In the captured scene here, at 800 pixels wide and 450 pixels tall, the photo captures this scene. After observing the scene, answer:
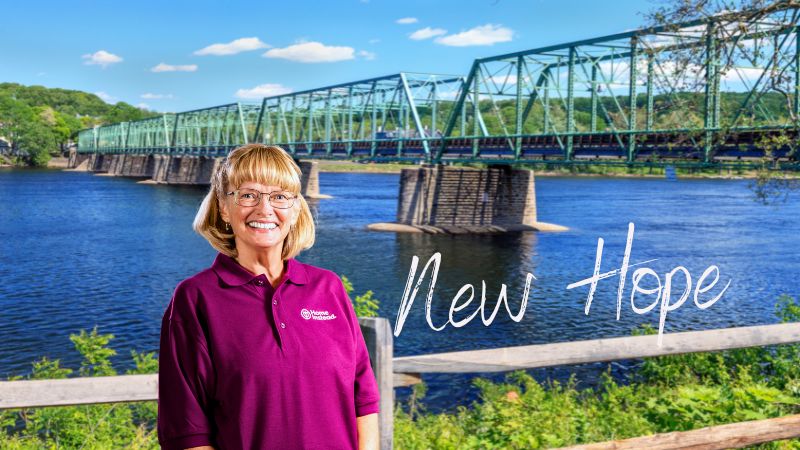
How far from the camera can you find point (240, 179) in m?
2.73

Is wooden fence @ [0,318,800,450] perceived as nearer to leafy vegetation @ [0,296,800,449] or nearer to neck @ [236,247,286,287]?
leafy vegetation @ [0,296,800,449]

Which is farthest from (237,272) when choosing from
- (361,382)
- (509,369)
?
(509,369)

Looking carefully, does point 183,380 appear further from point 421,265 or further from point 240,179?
point 421,265

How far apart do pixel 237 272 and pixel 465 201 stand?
5047 cm

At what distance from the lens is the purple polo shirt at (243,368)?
2.53 meters

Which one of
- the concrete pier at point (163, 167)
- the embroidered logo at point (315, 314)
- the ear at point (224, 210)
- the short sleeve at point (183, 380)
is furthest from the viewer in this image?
the concrete pier at point (163, 167)

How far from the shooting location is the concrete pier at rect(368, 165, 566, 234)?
5116 cm

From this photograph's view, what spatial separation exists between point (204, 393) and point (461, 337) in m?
18.0

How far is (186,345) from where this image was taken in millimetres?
2535

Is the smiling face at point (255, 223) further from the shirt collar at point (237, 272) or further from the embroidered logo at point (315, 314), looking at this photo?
the embroidered logo at point (315, 314)

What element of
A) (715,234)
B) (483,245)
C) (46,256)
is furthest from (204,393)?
(715,234)

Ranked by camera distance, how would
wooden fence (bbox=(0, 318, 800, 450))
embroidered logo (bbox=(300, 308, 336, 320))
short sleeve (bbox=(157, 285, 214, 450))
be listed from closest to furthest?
short sleeve (bbox=(157, 285, 214, 450)) < embroidered logo (bbox=(300, 308, 336, 320)) < wooden fence (bbox=(0, 318, 800, 450))

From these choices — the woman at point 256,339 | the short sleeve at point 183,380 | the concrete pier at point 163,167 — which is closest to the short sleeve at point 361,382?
the woman at point 256,339

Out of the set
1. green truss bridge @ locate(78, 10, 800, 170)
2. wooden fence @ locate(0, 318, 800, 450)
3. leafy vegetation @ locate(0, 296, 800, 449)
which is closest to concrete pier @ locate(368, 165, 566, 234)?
green truss bridge @ locate(78, 10, 800, 170)
